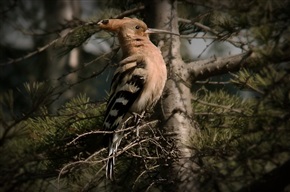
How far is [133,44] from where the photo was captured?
424cm

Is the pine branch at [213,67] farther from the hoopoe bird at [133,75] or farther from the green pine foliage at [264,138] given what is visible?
the green pine foliage at [264,138]

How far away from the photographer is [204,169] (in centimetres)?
259

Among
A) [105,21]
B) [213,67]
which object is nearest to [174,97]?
[213,67]

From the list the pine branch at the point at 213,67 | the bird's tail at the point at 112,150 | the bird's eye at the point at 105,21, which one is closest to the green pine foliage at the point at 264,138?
the bird's tail at the point at 112,150

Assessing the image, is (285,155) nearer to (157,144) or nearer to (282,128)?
(282,128)

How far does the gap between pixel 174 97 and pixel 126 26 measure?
70cm

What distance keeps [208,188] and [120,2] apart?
1999 millimetres

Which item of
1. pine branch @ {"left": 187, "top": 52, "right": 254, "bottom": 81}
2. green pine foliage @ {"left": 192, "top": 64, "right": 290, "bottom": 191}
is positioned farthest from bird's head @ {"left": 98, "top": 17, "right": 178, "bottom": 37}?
green pine foliage @ {"left": 192, "top": 64, "right": 290, "bottom": 191}

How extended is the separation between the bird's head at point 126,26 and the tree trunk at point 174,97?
112 millimetres

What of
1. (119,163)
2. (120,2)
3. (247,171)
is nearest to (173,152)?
(119,163)

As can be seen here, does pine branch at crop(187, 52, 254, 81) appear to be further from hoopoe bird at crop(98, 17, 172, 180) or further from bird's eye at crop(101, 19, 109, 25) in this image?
bird's eye at crop(101, 19, 109, 25)

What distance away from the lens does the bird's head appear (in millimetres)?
4012

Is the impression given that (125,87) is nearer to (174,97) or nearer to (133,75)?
(133,75)

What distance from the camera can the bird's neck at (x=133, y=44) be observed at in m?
4.17
